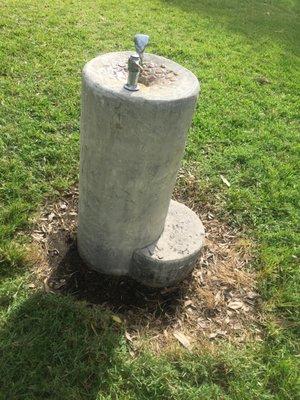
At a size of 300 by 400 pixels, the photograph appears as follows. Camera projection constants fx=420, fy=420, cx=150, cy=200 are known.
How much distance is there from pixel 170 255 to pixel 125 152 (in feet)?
3.05

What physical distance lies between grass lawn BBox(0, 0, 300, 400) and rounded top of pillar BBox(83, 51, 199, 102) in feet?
4.62

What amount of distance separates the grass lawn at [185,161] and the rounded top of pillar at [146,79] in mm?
1408

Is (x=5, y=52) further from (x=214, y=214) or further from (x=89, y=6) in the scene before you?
(x=214, y=214)

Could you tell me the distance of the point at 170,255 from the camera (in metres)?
2.92

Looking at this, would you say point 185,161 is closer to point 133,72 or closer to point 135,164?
point 135,164

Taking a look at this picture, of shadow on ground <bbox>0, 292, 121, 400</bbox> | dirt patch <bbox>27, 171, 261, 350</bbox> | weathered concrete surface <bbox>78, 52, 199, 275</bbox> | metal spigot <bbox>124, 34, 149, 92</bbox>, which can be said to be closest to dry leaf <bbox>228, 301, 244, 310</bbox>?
dirt patch <bbox>27, 171, 261, 350</bbox>

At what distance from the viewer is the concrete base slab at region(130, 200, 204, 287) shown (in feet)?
9.50

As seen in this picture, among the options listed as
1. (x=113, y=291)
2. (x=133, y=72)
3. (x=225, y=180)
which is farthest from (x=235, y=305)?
(x=133, y=72)

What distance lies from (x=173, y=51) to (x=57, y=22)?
1845mm

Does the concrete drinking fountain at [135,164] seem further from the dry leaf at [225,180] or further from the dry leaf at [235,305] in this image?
the dry leaf at [225,180]

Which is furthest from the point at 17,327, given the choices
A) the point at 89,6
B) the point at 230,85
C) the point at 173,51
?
the point at 89,6

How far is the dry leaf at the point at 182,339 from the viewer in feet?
8.89

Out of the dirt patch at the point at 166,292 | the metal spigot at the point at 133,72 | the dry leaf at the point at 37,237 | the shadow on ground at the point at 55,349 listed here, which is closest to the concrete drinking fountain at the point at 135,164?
the metal spigot at the point at 133,72

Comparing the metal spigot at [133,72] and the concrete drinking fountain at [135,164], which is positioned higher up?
the metal spigot at [133,72]
